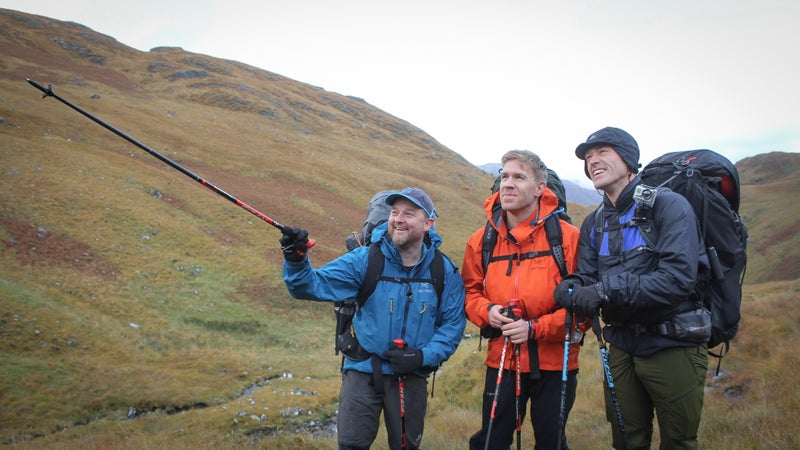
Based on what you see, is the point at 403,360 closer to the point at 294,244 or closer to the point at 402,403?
the point at 402,403

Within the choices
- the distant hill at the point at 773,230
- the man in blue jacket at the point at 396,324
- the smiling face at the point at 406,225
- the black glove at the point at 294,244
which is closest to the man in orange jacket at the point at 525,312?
the man in blue jacket at the point at 396,324

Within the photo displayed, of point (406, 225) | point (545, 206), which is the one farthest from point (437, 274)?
point (545, 206)

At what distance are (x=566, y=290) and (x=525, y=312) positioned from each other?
2.04ft

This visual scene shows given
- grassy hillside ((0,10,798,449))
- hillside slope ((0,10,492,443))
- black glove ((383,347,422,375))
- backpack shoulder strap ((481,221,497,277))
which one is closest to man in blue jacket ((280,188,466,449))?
black glove ((383,347,422,375))

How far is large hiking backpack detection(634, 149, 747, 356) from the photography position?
4008 millimetres

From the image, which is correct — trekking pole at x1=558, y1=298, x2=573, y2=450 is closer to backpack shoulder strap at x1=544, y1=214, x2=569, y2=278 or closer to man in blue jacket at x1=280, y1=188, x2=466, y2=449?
backpack shoulder strap at x1=544, y1=214, x2=569, y2=278

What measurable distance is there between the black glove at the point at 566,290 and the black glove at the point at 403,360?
1.46 meters

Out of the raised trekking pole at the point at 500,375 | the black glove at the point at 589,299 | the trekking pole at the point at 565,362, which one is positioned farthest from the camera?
the raised trekking pole at the point at 500,375

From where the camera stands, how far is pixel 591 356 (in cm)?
1298

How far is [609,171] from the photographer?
4344 millimetres

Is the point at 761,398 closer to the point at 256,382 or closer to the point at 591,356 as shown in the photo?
the point at 591,356

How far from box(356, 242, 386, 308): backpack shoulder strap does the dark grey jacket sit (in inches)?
78.2

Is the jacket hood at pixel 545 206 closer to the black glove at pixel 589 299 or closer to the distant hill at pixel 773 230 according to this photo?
the black glove at pixel 589 299

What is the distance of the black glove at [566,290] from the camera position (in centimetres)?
397
